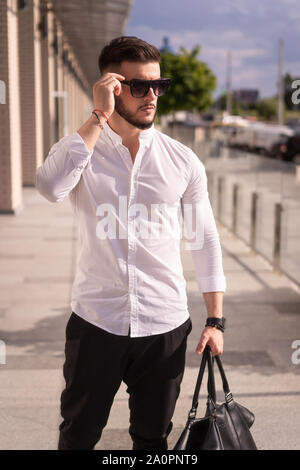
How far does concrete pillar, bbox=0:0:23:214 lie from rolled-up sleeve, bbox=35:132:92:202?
9.78 m

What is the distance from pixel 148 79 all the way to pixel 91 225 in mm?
547

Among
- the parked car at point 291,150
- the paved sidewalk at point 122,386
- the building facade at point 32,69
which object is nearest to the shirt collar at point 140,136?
the paved sidewalk at point 122,386

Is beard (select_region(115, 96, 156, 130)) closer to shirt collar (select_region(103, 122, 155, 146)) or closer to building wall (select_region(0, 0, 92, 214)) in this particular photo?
shirt collar (select_region(103, 122, 155, 146))

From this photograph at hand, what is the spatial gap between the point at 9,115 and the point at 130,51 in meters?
10.1

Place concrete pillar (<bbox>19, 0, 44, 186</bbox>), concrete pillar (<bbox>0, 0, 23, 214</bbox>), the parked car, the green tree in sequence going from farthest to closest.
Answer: the parked car
the green tree
concrete pillar (<bbox>19, 0, 44, 186</bbox>)
concrete pillar (<bbox>0, 0, 23, 214</bbox>)

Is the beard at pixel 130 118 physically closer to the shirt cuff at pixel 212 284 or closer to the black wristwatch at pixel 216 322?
the shirt cuff at pixel 212 284

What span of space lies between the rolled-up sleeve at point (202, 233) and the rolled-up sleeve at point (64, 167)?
452mm

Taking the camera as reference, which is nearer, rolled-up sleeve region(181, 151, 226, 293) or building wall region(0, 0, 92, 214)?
rolled-up sleeve region(181, 151, 226, 293)

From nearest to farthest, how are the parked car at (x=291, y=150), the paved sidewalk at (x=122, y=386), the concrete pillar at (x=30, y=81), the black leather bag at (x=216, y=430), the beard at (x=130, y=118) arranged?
1. the black leather bag at (x=216, y=430)
2. the beard at (x=130, y=118)
3. the paved sidewalk at (x=122, y=386)
4. the concrete pillar at (x=30, y=81)
5. the parked car at (x=291, y=150)

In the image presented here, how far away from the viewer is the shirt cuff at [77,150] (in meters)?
2.21

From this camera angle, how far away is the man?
2330 mm

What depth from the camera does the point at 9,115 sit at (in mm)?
12008

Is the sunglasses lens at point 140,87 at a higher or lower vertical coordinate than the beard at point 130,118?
higher

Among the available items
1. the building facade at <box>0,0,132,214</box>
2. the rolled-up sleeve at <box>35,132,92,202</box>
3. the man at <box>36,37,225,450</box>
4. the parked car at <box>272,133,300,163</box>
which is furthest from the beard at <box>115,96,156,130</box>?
the parked car at <box>272,133,300,163</box>
